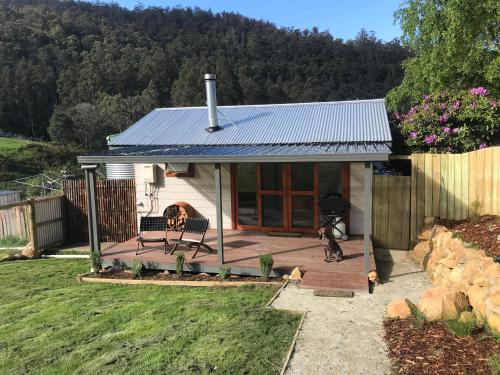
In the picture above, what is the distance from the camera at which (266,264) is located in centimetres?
730

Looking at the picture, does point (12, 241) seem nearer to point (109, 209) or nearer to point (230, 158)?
point (109, 209)

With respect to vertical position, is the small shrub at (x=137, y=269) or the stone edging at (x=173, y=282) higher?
the small shrub at (x=137, y=269)

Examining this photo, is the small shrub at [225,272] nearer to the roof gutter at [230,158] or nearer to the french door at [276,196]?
the roof gutter at [230,158]

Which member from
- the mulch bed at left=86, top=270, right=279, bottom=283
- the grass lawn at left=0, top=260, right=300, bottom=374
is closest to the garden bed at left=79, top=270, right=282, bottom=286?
the mulch bed at left=86, top=270, right=279, bottom=283

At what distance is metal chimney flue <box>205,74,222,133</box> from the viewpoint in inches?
424

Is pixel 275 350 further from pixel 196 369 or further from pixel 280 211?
pixel 280 211

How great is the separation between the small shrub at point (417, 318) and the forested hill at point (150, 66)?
1162 inches

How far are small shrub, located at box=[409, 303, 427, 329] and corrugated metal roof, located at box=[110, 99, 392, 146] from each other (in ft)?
16.4

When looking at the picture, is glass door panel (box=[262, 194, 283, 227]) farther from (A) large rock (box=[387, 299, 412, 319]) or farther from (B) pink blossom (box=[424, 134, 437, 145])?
(A) large rock (box=[387, 299, 412, 319])

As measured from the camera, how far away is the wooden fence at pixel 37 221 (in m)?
11.0

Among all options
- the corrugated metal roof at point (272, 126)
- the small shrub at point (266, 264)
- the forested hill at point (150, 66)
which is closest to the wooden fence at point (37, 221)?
the corrugated metal roof at point (272, 126)

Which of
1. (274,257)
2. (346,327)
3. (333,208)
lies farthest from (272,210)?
(346,327)

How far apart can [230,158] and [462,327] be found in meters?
4.66

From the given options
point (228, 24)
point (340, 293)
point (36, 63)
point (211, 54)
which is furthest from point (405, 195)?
point (228, 24)
